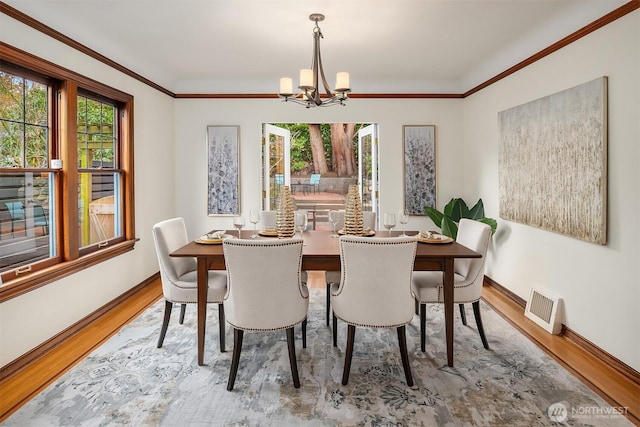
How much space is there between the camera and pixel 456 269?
3.17 m

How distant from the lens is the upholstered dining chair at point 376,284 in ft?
7.51

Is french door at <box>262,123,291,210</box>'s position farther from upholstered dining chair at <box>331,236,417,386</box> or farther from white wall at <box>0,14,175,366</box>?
upholstered dining chair at <box>331,236,417,386</box>

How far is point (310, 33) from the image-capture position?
135 inches

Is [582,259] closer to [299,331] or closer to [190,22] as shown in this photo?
[299,331]

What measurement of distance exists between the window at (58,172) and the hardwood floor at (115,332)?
0.52m

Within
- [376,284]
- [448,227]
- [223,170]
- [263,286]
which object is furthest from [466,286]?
[223,170]

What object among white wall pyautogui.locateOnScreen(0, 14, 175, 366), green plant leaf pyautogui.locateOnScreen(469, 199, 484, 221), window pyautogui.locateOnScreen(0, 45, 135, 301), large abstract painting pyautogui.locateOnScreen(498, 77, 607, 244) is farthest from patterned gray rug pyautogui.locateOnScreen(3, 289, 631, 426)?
green plant leaf pyautogui.locateOnScreen(469, 199, 484, 221)

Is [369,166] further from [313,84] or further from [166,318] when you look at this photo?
[166,318]

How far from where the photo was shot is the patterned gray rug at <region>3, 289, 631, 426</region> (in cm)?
207

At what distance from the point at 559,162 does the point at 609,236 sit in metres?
0.75

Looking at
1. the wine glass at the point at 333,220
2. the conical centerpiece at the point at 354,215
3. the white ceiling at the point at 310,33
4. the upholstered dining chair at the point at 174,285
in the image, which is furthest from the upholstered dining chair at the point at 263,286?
the white ceiling at the point at 310,33

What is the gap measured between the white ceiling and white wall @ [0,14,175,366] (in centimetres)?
18

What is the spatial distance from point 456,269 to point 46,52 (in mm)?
3466

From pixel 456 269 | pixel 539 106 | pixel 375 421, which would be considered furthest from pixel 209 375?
pixel 539 106
